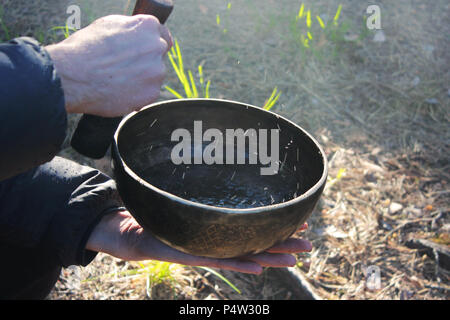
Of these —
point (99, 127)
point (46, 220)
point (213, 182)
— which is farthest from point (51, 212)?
point (213, 182)

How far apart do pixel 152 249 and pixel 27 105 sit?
0.64 m

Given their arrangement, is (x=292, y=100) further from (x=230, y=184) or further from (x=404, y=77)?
(x=230, y=184)

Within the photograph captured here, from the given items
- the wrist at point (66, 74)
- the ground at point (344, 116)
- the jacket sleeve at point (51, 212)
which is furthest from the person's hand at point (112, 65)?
the ground at point (344, 116)

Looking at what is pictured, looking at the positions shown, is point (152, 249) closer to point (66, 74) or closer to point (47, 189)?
point (47, 189)

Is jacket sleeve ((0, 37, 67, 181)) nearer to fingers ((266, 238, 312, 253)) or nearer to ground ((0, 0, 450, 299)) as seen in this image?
fingers ((266, 238, 312, 253))

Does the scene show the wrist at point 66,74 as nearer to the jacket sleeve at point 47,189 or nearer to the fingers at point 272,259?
the jacket sleeve at point 47,189

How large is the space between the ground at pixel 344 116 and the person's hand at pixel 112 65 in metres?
0.93

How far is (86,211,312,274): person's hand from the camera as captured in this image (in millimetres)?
1220

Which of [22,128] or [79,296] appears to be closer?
[22,128]

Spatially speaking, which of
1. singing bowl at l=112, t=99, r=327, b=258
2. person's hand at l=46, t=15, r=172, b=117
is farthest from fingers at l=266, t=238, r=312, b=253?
person's hand at l=46, t=15, r=172, b=117

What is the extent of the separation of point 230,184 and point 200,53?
2.05 m

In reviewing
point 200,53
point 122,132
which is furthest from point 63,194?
point 200,53

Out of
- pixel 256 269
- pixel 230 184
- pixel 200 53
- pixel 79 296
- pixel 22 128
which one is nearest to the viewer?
pixel 22 128
